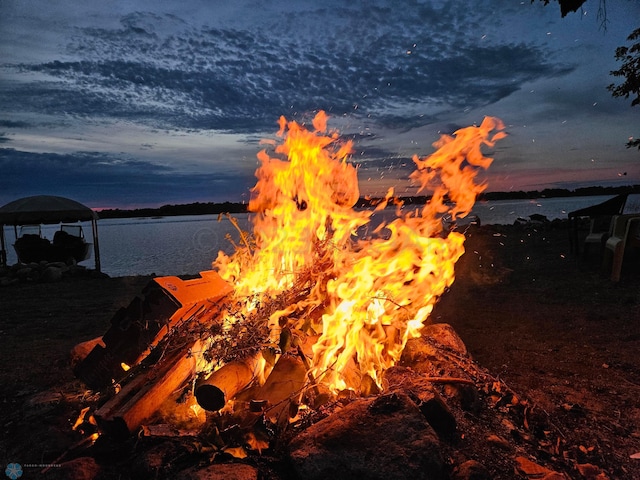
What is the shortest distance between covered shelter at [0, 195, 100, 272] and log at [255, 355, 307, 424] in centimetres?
1742

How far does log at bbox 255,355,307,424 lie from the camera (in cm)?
347

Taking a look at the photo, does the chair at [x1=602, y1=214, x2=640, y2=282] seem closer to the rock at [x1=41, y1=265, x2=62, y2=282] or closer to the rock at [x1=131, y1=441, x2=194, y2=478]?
the rock at [x1=131, y1=441, x2=194, y2=478]

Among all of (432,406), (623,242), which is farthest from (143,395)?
(623,242)

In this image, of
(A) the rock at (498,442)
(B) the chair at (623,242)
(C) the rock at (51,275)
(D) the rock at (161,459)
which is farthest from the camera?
(C) the rock at (51,275)

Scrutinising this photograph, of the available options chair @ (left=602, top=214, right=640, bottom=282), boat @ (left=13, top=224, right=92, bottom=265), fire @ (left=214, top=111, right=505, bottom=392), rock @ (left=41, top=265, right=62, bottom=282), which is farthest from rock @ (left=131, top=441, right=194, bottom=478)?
boat @ (left=13, top=224, right=92, bottom=265)

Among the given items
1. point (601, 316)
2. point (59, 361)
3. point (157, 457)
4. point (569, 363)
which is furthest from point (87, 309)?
point (601, 316)

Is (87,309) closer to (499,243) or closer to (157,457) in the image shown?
(157,457)

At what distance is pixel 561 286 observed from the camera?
9867 millimetres

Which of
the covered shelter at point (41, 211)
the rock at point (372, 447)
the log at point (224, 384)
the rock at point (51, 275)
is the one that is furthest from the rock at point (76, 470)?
the covered shelter at point (41, 211)

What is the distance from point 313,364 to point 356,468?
1399 millimetres

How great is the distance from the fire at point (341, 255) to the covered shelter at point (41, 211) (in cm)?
1583

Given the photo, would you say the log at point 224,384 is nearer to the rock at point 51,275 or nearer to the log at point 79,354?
the log at point 79,354

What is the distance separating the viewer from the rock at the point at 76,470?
2939mm

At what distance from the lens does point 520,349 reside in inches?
237
